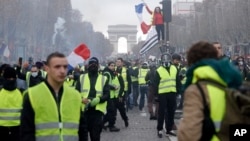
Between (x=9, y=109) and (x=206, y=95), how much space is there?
4.70m

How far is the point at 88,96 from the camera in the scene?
9.99 metres

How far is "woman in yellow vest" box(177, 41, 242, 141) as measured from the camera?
15.4 feet

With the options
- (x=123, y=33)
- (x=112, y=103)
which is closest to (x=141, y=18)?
(x=112, y=103)

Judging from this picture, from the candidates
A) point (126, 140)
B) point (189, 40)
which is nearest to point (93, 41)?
point (189, 40)

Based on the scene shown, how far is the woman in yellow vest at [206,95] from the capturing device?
4.69 meters

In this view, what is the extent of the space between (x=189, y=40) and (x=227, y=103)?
88791mm

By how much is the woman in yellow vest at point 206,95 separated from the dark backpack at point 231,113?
0.02 m

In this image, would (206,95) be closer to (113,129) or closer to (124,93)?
(113,129)

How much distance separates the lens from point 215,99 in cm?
473

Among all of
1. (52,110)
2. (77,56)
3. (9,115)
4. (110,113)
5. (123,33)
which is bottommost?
(110,113)

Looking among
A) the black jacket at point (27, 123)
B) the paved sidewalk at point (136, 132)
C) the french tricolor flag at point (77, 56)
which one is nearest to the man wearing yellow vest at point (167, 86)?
the paved sidewalk at point (136, 132)

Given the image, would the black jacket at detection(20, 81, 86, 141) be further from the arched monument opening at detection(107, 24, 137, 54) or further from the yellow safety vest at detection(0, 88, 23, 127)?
the arched monument opening at detection(107, 24, 137, 54)

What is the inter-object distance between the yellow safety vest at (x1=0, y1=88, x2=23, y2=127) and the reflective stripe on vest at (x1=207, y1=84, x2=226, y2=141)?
467cm

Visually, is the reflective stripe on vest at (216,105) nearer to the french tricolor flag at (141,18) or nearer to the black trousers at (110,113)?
the black trousers at (110,113)
